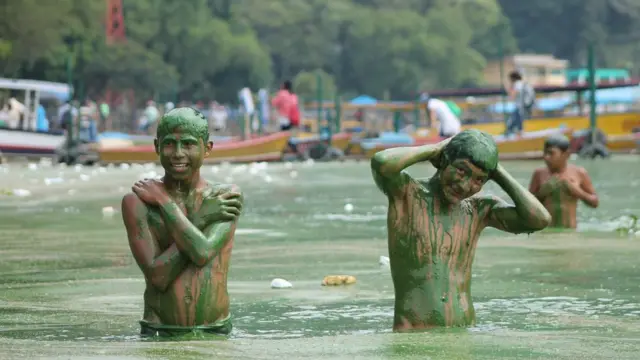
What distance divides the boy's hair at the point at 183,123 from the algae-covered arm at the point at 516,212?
1.31 metres

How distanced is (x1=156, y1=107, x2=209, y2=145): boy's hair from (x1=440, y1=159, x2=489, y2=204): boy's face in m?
1.05

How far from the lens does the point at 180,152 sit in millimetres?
6762

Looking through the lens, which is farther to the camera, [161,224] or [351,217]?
[351,217]

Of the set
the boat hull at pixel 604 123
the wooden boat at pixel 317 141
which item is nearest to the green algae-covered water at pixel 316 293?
the wooden boat at pixel 317 141

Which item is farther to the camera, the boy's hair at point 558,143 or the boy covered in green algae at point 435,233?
the boy's hair at point 558,143

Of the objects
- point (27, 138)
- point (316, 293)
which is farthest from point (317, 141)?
point (316, 293)

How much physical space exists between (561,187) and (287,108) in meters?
25.6

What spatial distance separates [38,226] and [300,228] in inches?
91.3

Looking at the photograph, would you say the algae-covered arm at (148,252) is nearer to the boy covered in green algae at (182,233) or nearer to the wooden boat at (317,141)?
the boy covered in green algae at (182,233)

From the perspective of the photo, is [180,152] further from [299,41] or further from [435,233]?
[299,41]

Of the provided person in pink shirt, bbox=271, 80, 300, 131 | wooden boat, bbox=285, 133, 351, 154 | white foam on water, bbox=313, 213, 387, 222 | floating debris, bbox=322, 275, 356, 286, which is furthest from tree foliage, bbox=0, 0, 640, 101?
floating debris, bbox=322, 275, 356, 286

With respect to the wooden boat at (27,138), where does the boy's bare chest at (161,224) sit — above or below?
below

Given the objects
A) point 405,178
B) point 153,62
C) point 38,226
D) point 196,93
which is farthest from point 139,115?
point 405,178

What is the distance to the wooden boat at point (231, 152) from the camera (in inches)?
1417
